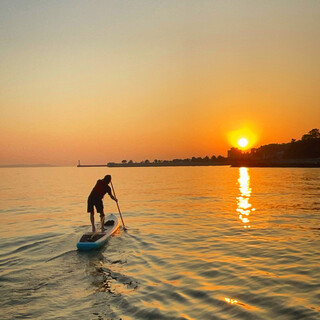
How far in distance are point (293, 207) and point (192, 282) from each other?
65.9ft

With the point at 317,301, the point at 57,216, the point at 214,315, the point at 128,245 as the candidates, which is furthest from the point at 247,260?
the point at 57,216

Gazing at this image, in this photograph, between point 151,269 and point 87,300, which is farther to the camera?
point 151,269

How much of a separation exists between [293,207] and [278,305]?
20.7m

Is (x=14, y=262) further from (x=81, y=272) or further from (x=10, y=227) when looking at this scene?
(x=10, y=227)

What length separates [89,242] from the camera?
44.2ft

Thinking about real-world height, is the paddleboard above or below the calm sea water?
above

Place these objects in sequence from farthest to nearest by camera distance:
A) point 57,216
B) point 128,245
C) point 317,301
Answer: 1. point 57,216
2. point 128,245
3. point 317,301

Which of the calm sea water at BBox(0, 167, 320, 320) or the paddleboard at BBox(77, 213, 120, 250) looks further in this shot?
the paddleboard at BBox(77, 213, 120, 250)

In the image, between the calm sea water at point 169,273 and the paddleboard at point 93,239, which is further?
the paddleboard at point 93,239

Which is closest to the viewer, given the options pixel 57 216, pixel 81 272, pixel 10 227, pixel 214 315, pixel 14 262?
pixel 214 315

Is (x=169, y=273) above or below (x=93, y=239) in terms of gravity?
below

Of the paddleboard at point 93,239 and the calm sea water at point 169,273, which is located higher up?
the paddleboard at point 93,239

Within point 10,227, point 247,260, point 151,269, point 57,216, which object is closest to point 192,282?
point 151,269

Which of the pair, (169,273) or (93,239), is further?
(93,239)
